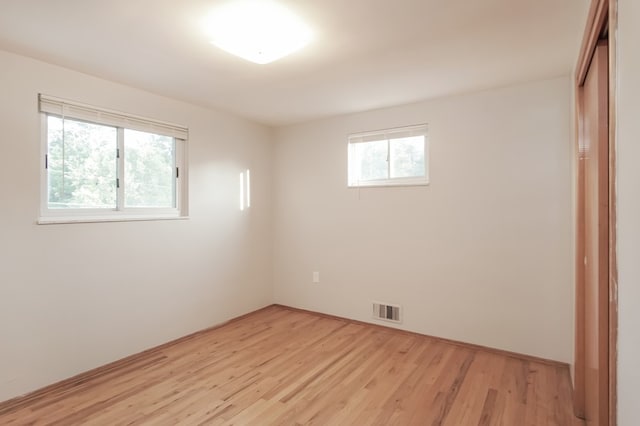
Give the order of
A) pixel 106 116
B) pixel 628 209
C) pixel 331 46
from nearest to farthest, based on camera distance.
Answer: pixel 628 209, pixel 331 46, pixel 106 116

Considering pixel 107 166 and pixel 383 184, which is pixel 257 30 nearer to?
pixel 107 166

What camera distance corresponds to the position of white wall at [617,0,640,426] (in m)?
0.80

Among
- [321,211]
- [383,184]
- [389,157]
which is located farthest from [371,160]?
[321,211]

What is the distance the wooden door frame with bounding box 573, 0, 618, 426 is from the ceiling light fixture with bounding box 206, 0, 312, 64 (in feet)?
4.70

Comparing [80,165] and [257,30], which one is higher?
[257,30]

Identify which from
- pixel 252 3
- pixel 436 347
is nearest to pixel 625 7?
pixel 252 3

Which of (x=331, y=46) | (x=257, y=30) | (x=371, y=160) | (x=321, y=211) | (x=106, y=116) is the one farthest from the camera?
(x=321, y=211)

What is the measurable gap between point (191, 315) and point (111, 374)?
2.97 ft

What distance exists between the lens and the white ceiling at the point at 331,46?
1.83 m

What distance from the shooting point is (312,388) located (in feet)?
8.29

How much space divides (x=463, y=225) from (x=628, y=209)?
2.45 m

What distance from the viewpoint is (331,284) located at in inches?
163

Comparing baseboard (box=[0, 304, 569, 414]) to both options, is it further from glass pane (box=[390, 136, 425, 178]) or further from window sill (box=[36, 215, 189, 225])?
glass pane (box=[390, 136, 425, 178])

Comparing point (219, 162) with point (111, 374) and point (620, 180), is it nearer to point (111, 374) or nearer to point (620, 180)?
point (111, 374)
